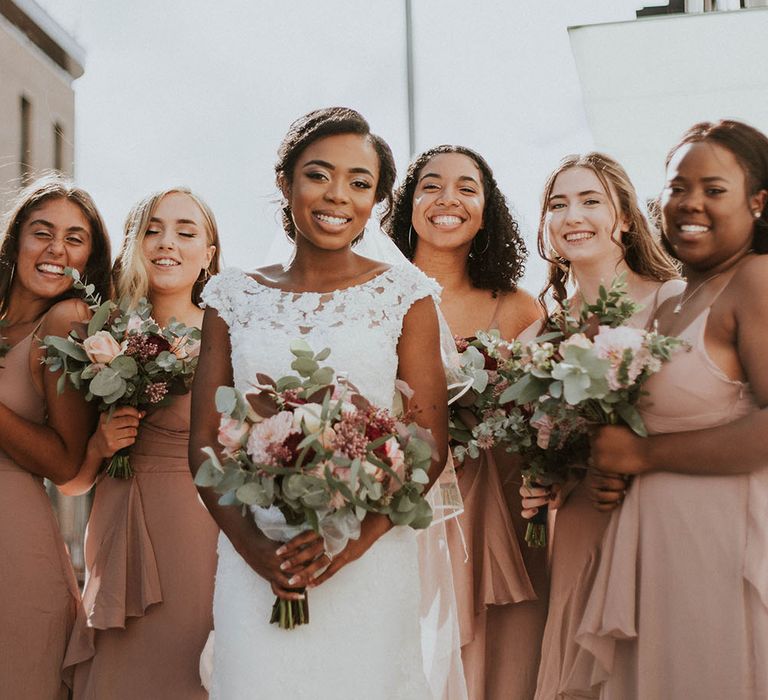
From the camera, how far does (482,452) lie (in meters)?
4.20

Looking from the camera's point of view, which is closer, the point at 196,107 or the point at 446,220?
the point at 446,220

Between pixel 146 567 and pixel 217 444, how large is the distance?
1.13 metres

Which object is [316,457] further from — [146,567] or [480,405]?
[146,567]

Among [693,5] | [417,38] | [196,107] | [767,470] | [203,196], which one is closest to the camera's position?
[767,470]

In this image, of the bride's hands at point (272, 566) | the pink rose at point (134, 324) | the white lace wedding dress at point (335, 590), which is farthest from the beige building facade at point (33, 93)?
the bride's hands at point (272, 566)

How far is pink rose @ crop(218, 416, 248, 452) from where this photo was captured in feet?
9.01

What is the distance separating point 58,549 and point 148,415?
1.98ft

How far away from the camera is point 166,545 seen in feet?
13.6

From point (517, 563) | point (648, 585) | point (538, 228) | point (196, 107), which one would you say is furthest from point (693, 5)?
point (648, 585)

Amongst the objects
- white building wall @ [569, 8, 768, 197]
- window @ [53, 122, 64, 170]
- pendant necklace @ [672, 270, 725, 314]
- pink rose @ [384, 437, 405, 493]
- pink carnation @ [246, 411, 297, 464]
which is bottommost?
pink rose @ [384, 437, 405, 493]

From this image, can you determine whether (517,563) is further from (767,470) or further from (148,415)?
(148,415)

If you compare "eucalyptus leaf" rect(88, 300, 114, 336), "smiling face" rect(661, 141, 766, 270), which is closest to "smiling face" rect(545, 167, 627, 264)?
"smiling face" rect(661, 141, 766, 270)

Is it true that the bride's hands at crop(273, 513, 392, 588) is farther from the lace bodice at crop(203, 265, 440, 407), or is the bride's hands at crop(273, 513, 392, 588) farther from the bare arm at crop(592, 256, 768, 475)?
the bare arm at crop(592, 256, 768, 475)

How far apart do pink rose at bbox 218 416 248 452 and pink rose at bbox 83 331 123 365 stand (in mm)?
1385
